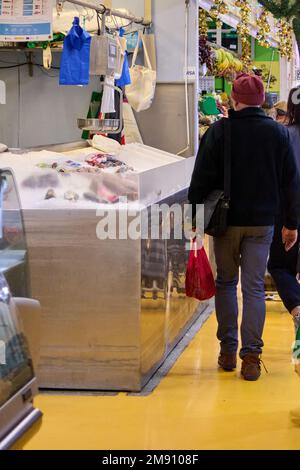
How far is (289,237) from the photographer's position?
508cm

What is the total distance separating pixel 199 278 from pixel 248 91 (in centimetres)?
118

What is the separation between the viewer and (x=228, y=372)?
519cm

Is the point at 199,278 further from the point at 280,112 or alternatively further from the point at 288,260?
the point at 280,112

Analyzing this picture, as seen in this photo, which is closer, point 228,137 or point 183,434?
point 183,434

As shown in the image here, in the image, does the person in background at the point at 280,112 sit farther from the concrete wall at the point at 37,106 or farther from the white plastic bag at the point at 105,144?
the concrete wall at the point at 37,106

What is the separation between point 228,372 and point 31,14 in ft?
8.53

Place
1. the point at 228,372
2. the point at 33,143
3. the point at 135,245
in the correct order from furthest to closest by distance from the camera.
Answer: the point at 33,143 → the point at 228,372 → the point at 135,245

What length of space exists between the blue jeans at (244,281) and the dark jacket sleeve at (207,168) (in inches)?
10.9

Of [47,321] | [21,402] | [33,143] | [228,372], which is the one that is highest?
[33,143]

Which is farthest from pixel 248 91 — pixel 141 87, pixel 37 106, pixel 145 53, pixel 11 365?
pixel 37 106

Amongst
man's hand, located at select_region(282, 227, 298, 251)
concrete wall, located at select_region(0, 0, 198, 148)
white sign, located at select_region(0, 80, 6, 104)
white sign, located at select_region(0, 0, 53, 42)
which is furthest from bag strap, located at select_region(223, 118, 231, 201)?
white sign, located at select_region(0, 80, 6, 104)

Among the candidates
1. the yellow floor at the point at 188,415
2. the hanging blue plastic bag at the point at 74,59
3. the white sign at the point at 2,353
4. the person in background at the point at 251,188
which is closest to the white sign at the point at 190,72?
the hanging blue plastic bag at the point at 74,59

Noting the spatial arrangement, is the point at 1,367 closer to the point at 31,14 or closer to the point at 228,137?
the point at 228,137
